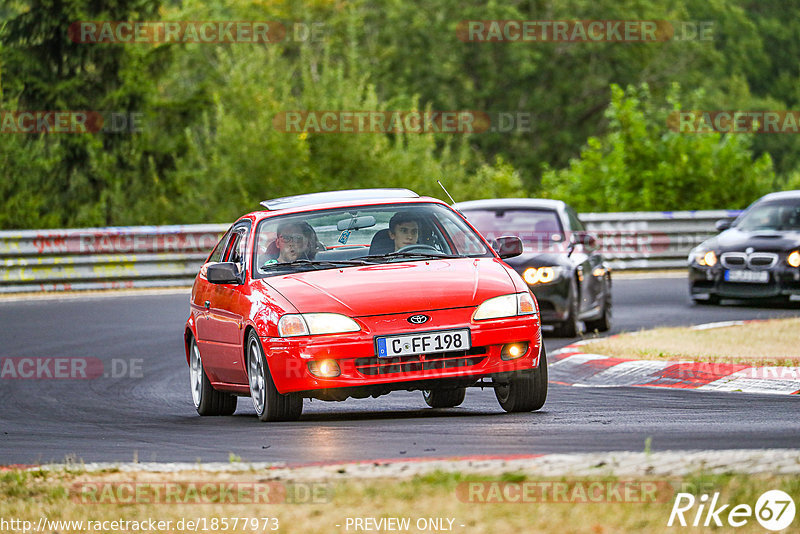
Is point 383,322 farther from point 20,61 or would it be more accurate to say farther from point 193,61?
point 193,61

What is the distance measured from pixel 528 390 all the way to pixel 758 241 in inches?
443

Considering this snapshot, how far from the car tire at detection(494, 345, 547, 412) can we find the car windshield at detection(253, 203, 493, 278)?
3.23ft

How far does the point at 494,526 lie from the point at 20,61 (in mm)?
30250

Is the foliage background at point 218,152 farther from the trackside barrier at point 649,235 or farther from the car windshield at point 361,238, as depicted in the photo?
the car windshield at point 361,238

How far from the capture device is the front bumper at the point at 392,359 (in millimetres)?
9273

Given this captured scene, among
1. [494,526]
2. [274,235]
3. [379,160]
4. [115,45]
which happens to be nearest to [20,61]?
[115,45]

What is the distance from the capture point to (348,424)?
959 centimetres

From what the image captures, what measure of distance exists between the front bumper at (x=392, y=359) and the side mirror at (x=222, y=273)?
3.42ft

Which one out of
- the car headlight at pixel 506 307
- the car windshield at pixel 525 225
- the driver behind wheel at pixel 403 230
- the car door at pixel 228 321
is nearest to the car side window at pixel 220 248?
the car door at pixel 228 321

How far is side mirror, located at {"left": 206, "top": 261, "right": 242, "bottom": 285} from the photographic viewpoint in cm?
1038

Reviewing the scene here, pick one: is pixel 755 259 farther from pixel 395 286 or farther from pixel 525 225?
pixel 395 286

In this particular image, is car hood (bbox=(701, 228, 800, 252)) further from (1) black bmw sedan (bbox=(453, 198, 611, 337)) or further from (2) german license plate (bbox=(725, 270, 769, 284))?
(1) black bmw sedan (bbox=(453, 198, 611, 337))

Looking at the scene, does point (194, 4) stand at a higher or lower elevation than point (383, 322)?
higher

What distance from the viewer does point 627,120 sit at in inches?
1384
